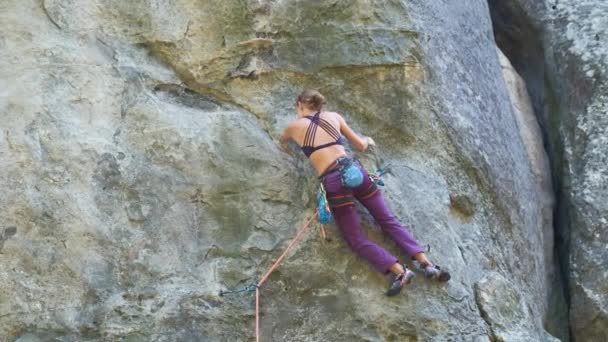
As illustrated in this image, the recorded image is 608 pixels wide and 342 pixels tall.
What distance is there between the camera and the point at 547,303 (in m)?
7.84

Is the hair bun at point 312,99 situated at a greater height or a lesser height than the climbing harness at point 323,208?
greater

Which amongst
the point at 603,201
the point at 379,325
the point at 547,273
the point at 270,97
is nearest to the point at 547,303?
the point at 547,273

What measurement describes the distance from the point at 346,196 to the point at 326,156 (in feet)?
1.21

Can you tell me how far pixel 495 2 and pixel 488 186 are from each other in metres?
3.86

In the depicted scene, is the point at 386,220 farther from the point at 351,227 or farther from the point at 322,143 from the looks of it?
the point at 322,143

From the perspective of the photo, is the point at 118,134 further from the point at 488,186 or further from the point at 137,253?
the point at 488,186

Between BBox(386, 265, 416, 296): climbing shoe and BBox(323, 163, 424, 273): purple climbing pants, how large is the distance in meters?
0.10

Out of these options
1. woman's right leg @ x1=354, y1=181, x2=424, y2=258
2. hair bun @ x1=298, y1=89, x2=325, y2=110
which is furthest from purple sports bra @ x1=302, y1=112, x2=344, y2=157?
woman's right leg @ x1=354, y1=181, x2=424, y2=258

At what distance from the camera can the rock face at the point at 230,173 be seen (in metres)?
5.82

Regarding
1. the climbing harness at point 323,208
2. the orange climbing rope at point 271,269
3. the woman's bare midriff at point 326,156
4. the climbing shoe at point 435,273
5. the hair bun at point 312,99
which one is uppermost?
the hair bun at point 312,99

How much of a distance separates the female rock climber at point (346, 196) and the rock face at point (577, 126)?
2431 mm

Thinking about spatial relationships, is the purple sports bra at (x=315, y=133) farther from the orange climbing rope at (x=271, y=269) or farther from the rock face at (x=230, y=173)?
the orange climbing rope at (x=271, y=269)

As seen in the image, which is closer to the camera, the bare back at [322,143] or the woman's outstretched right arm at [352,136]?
the bare back at [322,143]

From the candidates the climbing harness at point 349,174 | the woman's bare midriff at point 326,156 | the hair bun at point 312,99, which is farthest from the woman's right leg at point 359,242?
the hair bun at point 312,99
